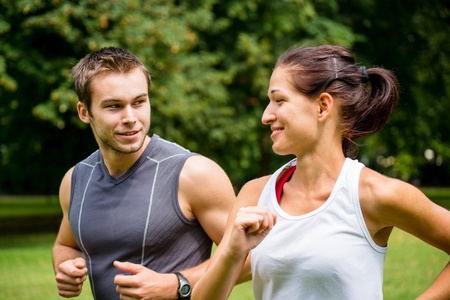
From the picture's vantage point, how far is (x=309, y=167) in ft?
8.35

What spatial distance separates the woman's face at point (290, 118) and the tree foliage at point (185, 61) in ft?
29.5

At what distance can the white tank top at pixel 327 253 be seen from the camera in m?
2.29

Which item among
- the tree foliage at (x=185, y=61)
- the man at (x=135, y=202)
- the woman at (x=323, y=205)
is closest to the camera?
the woman at (x=323, y=205)

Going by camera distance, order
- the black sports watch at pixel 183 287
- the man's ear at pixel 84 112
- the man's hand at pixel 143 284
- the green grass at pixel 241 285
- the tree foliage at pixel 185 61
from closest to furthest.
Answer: the man's hand at pixel 143 284 → the black sports watch at pixel 183 287 → the man's ear at pixel 84 112 → the green grass at pixel 241 285 → the tree foliage at pixel 185 61

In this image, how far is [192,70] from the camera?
14.6 metres

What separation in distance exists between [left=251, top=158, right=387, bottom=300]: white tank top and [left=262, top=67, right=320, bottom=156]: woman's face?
9.2 inches

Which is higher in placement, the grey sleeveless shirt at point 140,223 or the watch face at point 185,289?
the grey sleeveless shirt at point 140,223

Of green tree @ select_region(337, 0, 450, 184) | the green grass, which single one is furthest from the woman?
green tree @ select_region(337, 0, 450, 184)

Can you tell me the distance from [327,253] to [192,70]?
12561 mm

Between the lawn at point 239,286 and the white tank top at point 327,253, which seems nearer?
the white tank top at point 327,253

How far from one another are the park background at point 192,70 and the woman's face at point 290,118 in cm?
608

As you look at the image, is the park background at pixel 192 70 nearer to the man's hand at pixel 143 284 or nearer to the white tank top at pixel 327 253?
the man's hand at pixel 143 284

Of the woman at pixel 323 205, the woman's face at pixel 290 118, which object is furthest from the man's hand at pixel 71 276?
the woman's face at pixel 290 118

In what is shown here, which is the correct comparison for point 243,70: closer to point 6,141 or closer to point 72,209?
point 6,141
